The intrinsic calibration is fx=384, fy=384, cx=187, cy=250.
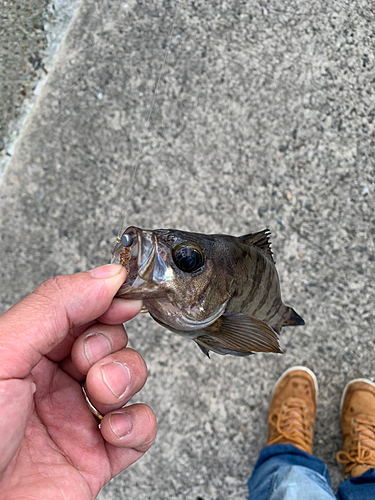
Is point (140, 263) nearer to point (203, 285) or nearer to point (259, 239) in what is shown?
point (203, 285)

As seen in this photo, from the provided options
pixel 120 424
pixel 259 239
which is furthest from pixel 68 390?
pixel 259 239

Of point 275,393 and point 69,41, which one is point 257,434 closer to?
point 275,393

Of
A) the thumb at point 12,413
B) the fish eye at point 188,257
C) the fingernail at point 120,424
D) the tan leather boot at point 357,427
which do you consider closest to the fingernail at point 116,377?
the fingernail at point 120,424

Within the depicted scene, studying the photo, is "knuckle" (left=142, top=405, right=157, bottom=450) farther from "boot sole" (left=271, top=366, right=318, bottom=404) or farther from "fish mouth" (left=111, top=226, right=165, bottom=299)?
"boot sole" (left=271, top=366, right=318, bottom=404)

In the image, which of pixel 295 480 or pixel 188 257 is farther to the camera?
pixel 295 480

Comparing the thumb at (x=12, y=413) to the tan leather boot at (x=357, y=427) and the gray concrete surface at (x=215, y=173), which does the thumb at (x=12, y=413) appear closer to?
the gray concrete surface at (x=215, y=173)

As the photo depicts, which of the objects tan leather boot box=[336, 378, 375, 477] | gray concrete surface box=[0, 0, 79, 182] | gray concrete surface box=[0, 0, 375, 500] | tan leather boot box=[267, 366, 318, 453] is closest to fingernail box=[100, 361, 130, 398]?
gray concrete surface box=[0, 0, 375, 500]

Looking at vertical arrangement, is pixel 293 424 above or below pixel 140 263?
below
